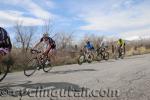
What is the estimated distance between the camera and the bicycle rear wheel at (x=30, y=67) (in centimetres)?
1313

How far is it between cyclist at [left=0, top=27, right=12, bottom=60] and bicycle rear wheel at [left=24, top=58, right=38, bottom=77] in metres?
3.54

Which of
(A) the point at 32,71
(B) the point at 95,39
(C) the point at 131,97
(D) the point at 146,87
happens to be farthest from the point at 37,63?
(B) the point at 95,39

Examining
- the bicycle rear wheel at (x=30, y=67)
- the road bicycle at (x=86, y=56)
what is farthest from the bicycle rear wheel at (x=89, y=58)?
the bicycle rear wheel at (x=30, y=67)

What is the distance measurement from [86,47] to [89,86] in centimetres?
1380

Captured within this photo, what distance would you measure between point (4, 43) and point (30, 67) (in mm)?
4322

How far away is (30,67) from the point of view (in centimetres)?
1355

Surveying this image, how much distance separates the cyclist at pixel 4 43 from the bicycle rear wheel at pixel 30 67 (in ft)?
11.6

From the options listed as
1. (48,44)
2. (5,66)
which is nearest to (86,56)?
(48,44)

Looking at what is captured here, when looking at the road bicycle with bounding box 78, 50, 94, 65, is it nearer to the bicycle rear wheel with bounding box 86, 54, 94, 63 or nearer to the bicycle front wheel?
the bicycle rear wheel with bounding box 86, 54, 94, 63

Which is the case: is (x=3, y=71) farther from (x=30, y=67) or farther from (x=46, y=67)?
(x=46, y=67)

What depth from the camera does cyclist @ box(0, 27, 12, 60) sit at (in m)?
9.26

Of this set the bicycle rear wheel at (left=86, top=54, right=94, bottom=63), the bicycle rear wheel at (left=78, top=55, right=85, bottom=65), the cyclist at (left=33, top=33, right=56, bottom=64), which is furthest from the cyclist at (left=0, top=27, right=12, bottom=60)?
the bicycle rear wheel at (left=86, top=54, right=94, bottom=63)

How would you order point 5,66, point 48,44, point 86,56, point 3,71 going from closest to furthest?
point 3,71
point 5,66
point 48,44
point 86,56

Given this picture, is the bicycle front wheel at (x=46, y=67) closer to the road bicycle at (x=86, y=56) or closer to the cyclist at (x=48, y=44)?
the cyclist at (x=48, y=44)
